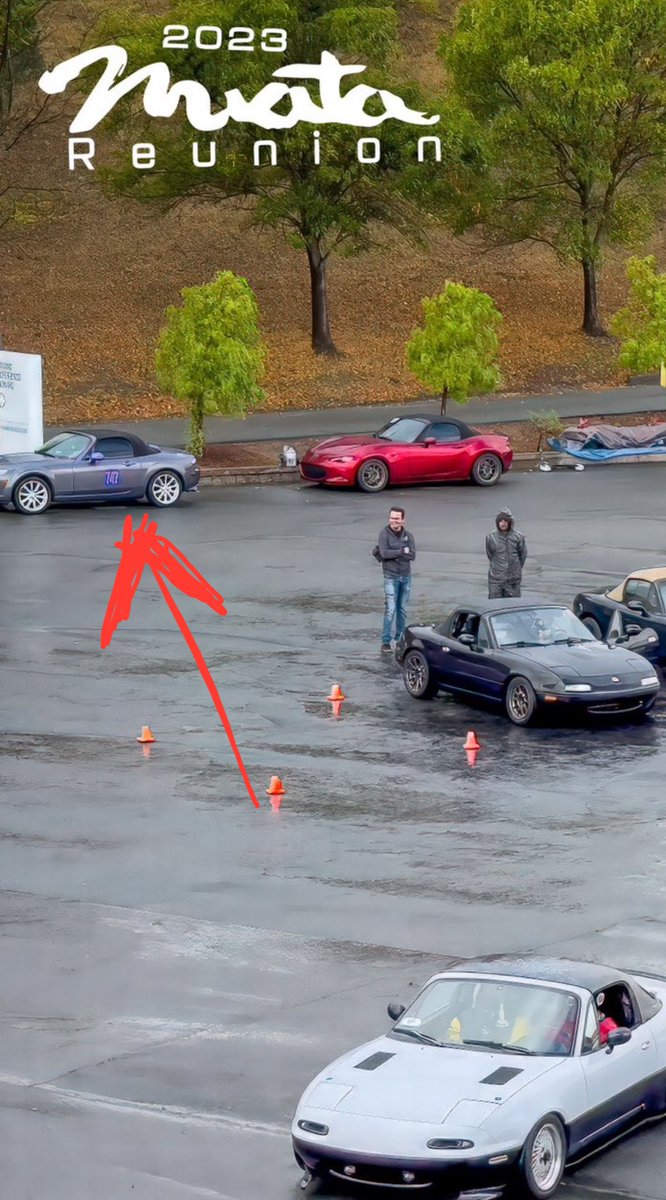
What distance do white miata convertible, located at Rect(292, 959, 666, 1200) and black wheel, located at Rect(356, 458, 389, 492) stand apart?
2554cm

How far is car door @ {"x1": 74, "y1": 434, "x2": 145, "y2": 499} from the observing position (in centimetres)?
3241

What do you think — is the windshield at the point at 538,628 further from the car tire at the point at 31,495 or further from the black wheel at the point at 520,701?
the car tire at the point at 31,495

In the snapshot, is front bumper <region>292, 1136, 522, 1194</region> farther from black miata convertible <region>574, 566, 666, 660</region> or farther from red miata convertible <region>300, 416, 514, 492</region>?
red miata convertible <region>300, 416, 514, 492</region>

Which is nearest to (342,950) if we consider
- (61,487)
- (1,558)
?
(1,558)

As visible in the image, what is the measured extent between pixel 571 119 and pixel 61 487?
24601mm

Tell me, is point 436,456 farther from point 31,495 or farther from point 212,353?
point 31,495

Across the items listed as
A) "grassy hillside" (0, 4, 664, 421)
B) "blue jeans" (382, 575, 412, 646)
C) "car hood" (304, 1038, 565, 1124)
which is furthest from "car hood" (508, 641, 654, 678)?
"grassy hillside" (0, 4, 664, 421)

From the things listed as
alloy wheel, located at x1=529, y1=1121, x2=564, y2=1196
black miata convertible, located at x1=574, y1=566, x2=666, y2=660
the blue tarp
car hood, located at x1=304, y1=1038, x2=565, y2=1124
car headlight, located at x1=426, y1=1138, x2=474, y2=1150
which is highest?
the blue tarp

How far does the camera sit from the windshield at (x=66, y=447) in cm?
3259

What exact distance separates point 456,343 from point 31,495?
1347 centimetres

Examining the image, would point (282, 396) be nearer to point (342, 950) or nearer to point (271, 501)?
point (271, 501)

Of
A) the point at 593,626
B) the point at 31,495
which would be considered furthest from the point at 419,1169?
the point at 31,495

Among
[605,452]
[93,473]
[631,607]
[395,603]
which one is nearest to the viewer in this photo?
[631,607]

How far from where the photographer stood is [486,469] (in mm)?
36656
